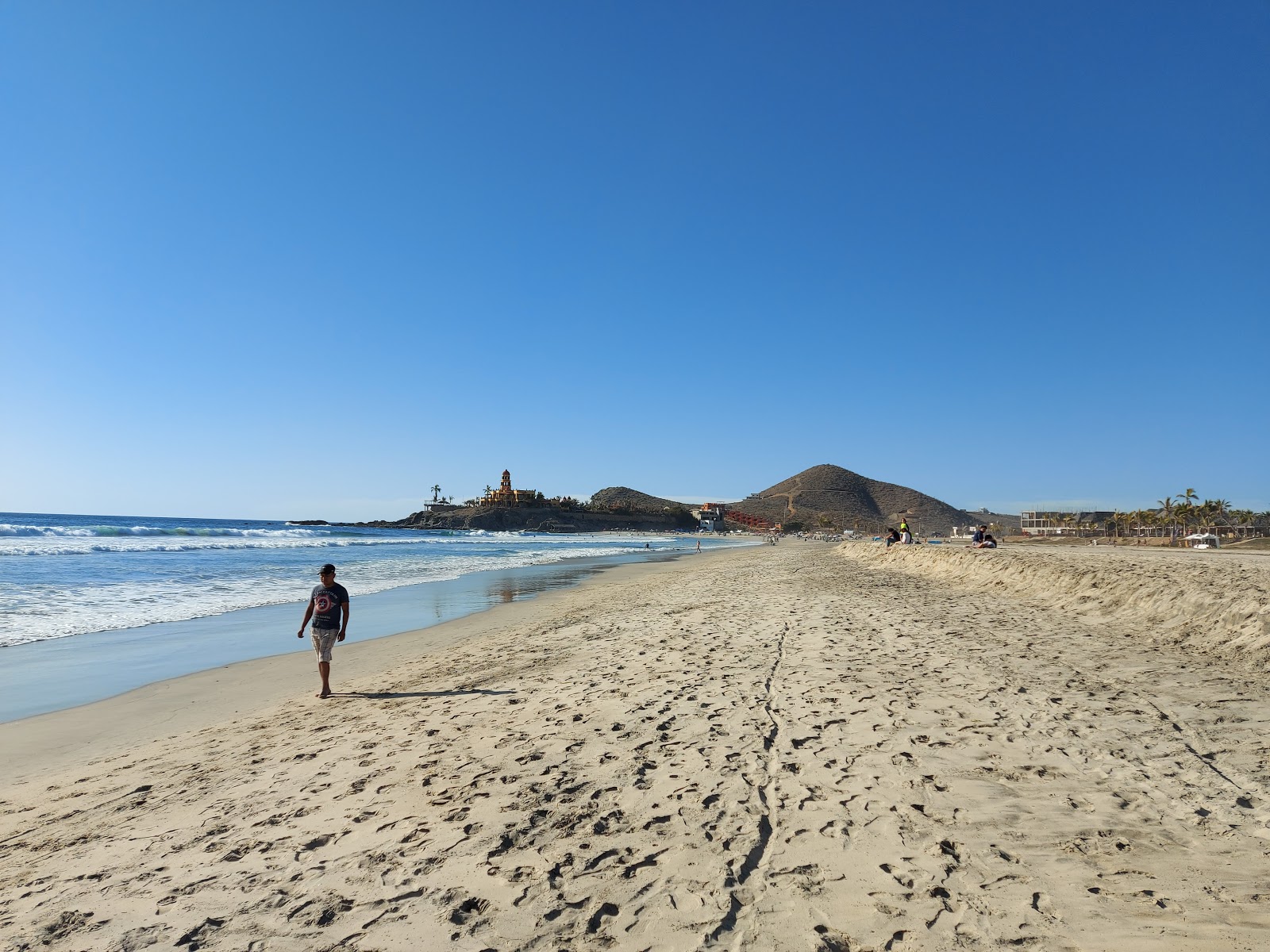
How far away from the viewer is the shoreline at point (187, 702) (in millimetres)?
6590

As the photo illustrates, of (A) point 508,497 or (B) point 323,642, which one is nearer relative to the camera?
(B) point 323,642

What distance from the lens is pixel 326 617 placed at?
339 inches

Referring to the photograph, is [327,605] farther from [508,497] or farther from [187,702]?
[508,497]

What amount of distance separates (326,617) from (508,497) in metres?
160

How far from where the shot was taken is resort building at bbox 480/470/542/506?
16538 centimetres

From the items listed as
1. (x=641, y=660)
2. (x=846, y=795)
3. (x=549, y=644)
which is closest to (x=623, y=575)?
(x=549, y=644)

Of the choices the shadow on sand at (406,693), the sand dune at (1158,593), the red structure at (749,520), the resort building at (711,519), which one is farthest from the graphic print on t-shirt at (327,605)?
the red structure at (749,520)

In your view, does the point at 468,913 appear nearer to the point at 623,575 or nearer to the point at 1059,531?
the point at 623,575

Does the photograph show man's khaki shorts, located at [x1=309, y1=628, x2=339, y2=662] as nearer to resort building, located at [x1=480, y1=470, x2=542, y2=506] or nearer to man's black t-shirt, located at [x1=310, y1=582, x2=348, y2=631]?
man's black t-shirt, located at [x1=310, y1=582, x2=348, y2=631]

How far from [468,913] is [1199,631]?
36.5 ft

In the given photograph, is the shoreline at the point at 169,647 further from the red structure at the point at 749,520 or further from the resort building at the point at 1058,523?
the red structure at the point at 749,520

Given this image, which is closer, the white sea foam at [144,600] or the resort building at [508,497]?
the white sea foam at [144,600]

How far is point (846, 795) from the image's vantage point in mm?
4426

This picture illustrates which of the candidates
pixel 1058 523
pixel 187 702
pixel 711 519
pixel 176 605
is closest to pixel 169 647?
pixel 187 702
